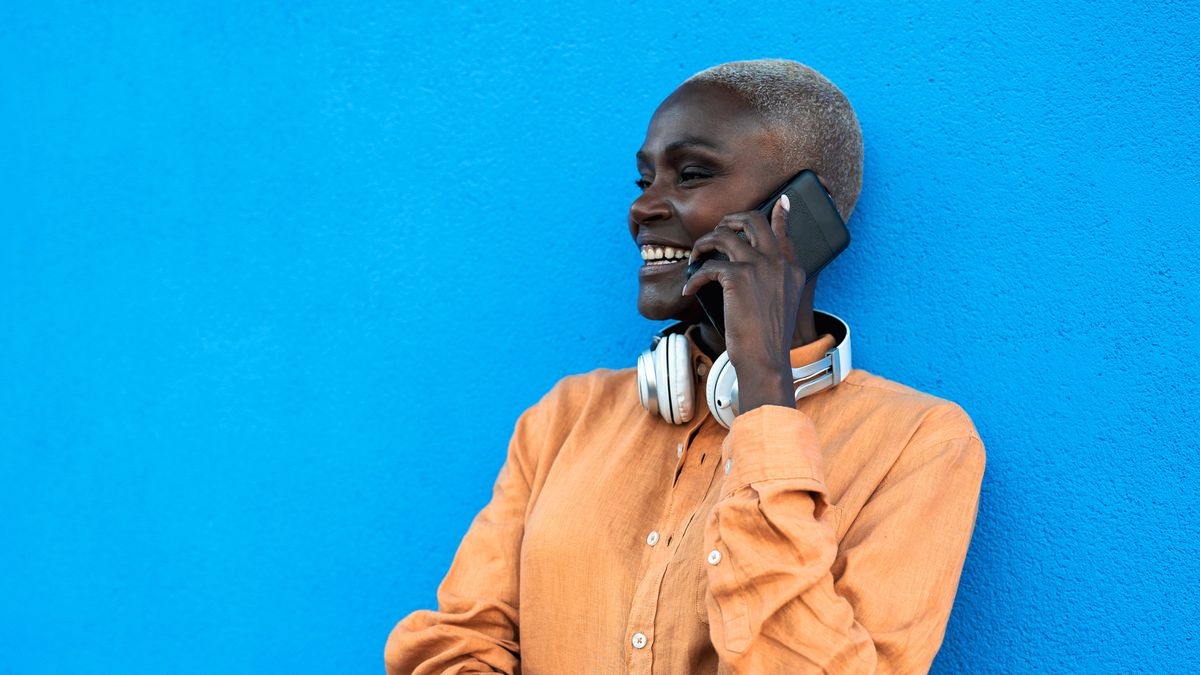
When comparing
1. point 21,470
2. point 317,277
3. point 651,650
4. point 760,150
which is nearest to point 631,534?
point 651,650

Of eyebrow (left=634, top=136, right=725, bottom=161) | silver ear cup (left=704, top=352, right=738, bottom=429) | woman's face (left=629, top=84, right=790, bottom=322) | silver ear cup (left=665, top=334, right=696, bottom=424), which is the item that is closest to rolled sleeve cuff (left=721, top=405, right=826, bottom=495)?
silver ear cup (left=704, top=352, right=738, bottom=429)

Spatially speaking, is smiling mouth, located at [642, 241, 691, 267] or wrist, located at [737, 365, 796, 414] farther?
smiling mouth, located at [642, 241, 691, 267]

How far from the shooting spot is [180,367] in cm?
237

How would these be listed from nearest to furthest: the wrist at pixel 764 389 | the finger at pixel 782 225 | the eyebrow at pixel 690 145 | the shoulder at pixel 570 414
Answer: the wrist at pixel 764 389
the finger at pixel 782 225
the eyebrow at pixel 690 145
the shoulder at pixel 570 414

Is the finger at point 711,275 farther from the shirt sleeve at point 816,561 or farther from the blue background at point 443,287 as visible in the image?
the blue background at point 443,287

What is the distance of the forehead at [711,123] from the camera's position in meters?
1.72

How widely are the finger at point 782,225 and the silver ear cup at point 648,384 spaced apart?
0.91ft

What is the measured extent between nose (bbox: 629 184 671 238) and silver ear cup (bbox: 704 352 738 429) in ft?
0.94

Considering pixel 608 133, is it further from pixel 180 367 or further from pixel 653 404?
pixel 180 367

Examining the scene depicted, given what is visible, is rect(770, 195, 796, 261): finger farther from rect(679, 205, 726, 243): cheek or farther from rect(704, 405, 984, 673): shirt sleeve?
rect(704, 405, 984, 673): shirt sleeve

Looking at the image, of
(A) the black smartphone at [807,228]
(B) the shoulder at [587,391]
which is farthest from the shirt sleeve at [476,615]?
(A) the black smartphone at [807,228]

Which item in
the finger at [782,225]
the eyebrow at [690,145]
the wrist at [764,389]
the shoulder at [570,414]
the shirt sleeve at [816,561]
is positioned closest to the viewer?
the shirt sleeve at [816,561]

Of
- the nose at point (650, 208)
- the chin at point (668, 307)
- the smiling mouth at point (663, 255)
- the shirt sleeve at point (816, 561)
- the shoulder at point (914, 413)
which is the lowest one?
the shirt sleeve at point (816, 561)

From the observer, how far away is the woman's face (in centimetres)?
172
